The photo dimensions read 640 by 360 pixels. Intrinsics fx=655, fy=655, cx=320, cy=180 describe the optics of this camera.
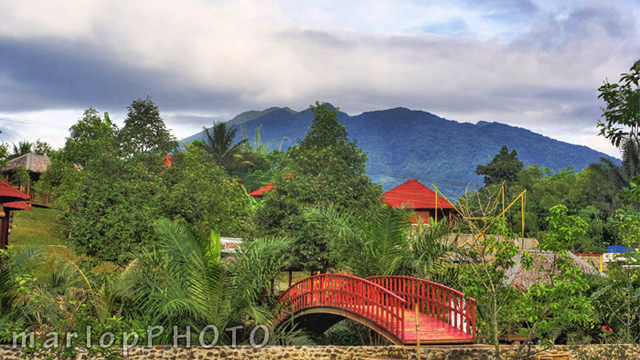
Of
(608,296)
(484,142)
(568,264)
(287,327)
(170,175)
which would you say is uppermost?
(484,142)

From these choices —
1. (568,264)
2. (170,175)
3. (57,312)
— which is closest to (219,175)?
(170,175)

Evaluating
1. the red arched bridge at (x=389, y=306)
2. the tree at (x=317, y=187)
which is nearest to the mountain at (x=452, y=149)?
the tree at (x=317, y=187)

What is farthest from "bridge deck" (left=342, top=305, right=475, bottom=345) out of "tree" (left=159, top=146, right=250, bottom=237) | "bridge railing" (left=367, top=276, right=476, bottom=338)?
"tree" (left=159, top=146, right=250, bottom=237)

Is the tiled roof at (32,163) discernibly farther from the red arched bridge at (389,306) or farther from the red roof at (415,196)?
the red arched bridge at (389,306)

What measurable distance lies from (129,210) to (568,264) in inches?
700

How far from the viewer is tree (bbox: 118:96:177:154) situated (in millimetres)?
30516

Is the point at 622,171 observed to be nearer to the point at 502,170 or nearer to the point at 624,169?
the point at 624,169

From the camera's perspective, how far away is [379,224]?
2031 centimetres

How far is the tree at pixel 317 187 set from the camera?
25531 millimetres

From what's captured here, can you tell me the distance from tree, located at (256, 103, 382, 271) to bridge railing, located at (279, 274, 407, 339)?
5046 mm

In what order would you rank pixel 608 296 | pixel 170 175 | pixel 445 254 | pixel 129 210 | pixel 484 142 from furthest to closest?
1. pixel 484 142
2. pixel 170 175
3. pixel 129 210
4. pixel 445 254
5. pixel 608 296

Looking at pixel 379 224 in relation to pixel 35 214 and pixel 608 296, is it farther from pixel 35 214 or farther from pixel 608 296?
pixel 35 214

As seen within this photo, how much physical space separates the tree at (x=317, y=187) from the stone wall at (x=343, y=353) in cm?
918

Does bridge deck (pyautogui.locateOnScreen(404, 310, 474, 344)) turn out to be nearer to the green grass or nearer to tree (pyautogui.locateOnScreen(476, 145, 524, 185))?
the green grass
